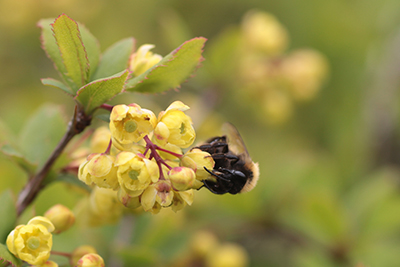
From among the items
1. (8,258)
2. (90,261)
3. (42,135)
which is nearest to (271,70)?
(42,135)

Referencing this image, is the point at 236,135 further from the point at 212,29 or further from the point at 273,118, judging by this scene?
the point at 212,29

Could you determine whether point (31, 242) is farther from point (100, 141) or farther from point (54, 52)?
point (54, 52)

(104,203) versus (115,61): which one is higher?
(115,61)

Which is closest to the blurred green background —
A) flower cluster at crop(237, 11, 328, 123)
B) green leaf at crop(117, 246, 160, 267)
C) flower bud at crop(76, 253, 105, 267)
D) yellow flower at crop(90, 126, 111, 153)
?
green leaf at crop(117, 246, 160, 267)

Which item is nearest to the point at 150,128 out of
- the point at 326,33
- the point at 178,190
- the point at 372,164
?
the point at 178,190

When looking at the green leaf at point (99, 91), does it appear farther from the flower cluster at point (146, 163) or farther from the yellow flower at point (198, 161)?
the yellow flower at point (198, 161)

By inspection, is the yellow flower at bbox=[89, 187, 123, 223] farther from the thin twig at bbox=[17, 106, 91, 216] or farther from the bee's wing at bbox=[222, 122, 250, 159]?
the bee's wing at bbox=[222, 122, 250, 159]

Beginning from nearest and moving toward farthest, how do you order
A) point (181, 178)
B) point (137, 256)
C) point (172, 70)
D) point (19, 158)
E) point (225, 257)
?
point (181, 178), point (172, 70), point (19, 158), point (137, 256), point (225, 257)

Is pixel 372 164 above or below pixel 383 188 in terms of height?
above
